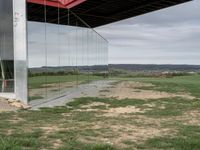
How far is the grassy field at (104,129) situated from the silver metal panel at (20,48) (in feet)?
7.03

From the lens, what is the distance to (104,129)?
376 inches

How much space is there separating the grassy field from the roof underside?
5.41 metres

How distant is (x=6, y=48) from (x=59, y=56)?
12.2 ft

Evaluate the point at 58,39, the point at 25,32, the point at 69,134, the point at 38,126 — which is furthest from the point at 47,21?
the point at 69,134

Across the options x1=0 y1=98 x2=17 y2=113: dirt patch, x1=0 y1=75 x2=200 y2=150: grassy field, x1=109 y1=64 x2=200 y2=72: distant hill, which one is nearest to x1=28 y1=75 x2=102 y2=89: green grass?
x1=0 y1=98 x2=17 y2=113: dirt patch

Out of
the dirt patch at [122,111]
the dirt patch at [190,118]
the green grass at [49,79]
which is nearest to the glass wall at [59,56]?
the green grass at [49,79]

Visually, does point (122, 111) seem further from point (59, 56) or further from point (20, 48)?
point (59, 56)

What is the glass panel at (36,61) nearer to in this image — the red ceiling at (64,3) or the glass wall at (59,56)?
the glass wall at (59,56)

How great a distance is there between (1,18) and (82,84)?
426 inches

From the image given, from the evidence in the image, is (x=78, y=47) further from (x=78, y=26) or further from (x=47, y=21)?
(x=47, y=21)

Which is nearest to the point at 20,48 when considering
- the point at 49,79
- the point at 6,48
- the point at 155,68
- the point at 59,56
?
the point at 6,48

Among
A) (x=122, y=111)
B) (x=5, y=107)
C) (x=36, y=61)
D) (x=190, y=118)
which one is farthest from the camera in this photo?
(x=36, y=61)

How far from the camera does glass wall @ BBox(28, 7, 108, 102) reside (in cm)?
1659

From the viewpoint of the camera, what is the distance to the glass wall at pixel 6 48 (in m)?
16.5
